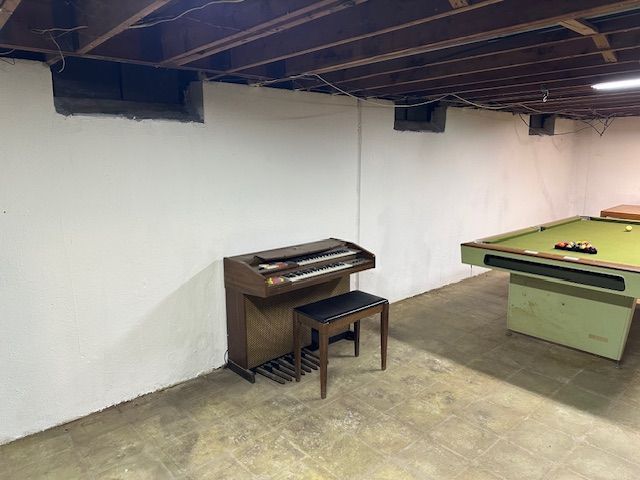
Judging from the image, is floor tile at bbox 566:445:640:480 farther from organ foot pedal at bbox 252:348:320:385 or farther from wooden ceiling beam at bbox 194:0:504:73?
wooden ceiling beam at bbox 194:0:504:73

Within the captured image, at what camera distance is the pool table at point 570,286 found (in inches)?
119

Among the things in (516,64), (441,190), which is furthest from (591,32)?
(441,190)

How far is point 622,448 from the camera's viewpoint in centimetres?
242

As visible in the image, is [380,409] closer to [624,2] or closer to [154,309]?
[154,309]

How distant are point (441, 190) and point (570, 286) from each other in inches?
73.6

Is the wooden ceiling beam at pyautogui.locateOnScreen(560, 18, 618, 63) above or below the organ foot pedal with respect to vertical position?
above

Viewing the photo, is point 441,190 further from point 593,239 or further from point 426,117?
point 593,239

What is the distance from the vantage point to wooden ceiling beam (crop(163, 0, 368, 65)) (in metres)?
1.59

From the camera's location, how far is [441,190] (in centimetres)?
504

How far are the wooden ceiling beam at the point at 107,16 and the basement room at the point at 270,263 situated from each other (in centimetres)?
1

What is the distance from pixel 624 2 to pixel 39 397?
3.40 metres

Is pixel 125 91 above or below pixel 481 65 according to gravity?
below

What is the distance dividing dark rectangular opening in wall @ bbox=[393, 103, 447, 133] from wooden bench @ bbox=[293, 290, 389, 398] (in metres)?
2.27

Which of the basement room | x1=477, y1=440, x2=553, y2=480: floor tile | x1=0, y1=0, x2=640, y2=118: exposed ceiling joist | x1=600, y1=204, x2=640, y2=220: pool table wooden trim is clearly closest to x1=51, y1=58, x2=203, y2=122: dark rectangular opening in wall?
the basement room
